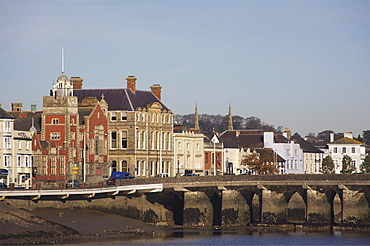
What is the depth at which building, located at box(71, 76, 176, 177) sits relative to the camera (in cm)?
12538

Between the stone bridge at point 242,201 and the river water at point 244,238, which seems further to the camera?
the stone bridge at point 242,201

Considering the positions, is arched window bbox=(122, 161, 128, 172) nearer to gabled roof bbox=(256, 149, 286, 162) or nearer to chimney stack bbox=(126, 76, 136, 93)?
chimney stack bbox=(126, 76, 136, 93)

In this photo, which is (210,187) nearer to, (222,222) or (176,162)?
(222,222)

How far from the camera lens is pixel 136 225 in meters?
98.4

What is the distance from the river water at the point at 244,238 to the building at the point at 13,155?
18230 mm

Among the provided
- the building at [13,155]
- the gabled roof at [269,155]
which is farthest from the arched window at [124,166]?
the gabled roof at [269,155]

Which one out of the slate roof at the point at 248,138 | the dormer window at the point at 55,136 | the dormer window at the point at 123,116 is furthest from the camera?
the slate roof at the point at 248,138

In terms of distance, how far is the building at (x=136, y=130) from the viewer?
12538 cm

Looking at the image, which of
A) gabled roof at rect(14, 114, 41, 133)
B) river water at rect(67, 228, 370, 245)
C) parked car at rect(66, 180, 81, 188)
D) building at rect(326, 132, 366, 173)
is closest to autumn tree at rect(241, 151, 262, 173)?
building at rect(326, 132, 366, 173)

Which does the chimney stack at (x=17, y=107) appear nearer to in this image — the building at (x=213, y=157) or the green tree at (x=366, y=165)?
the building at (x=213, y=157)

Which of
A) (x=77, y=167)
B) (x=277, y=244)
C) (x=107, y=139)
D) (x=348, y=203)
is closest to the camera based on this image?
(x=277, y=244)

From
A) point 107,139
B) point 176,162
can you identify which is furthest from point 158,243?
point 176,162

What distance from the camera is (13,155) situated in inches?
4040

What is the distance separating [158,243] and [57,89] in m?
34.8
